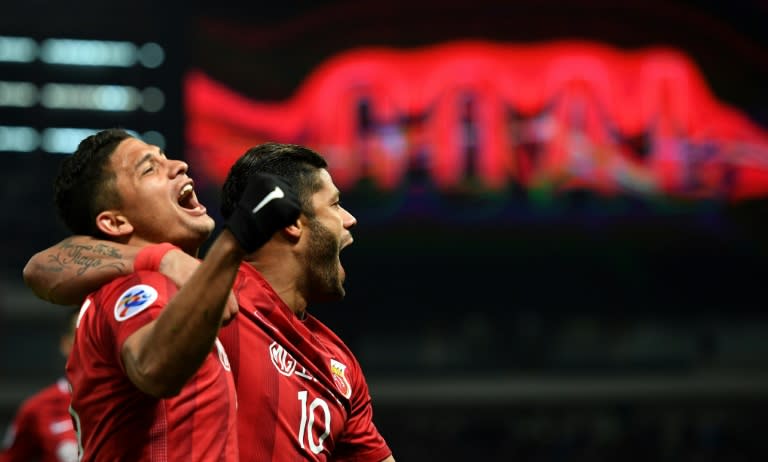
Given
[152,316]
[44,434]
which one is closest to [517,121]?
[44,434]

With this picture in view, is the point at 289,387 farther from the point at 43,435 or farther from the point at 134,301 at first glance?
the point at 43,435

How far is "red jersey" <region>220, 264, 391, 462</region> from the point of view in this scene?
9.06ft

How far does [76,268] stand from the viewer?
248 centimetres

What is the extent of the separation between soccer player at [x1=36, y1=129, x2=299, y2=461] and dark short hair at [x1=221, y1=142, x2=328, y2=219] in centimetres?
32

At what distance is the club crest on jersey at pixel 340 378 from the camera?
121 inches

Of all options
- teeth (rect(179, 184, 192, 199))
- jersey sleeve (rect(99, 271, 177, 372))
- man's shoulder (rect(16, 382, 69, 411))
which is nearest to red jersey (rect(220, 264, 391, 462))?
teeth (rect(179, 184, 192, 199))

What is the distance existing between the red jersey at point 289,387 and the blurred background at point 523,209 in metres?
8.50

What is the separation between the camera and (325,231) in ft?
10.3

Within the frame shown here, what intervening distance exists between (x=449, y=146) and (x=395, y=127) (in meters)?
0.68

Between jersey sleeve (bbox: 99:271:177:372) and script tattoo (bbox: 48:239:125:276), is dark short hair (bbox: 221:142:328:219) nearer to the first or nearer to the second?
script tattoo (bbox: 48:239:125:276)

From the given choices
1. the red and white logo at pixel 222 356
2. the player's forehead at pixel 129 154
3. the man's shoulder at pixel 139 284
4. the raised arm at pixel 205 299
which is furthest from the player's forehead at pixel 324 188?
the raised arm at pixel 205 299

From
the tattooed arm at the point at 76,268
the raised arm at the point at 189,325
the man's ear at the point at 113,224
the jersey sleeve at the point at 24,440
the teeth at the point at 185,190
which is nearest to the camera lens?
the raised arm at the point at 189,325

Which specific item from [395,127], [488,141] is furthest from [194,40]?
[488,141]

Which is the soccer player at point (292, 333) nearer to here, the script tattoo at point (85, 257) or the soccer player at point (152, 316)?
the script tattoo at point (85, 257)
